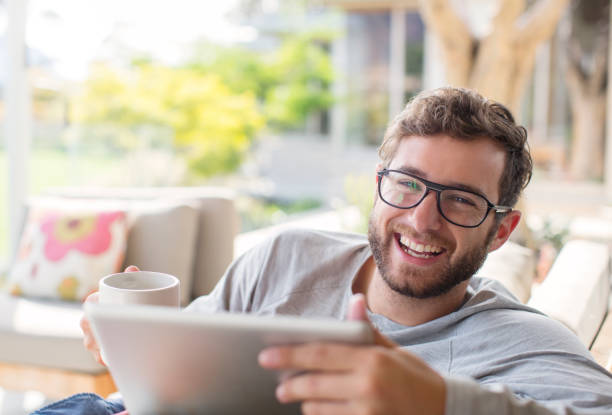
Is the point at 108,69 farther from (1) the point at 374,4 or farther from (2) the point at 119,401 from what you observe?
(2) the point at 119,401

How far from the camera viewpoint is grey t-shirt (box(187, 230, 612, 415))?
2.86ft

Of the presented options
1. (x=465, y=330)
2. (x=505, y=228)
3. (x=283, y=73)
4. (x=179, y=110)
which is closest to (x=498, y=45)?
(x=505, y=228)

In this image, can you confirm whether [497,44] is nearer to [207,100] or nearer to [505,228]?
[505,228]

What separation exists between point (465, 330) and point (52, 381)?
176 cm

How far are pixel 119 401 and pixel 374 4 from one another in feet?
29.7

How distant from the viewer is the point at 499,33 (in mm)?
3383

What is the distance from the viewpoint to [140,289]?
3.26 feet

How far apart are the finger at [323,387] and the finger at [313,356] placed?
1 centimetres

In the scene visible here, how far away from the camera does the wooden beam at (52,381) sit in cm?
228

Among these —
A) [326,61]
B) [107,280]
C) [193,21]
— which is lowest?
[107,280]

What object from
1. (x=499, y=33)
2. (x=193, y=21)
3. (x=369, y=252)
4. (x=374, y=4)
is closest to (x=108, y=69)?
(x=193, y=21)

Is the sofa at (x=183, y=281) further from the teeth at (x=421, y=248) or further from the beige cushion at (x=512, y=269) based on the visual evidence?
the teeth at (x=421, y=248)

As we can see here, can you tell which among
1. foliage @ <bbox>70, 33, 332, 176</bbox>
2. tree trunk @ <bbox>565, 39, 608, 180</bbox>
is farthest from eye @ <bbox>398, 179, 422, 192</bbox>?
tree trunk @ <bbox>565, 39, 608, 180</bbox>

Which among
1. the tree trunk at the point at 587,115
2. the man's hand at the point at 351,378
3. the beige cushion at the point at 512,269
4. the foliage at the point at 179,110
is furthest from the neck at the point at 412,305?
the tree trunk at the point at 587,115
